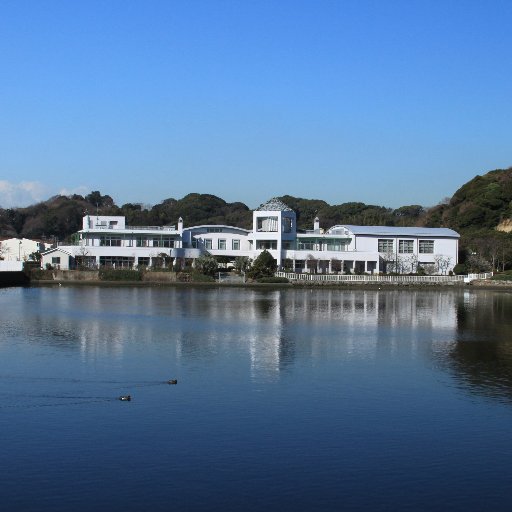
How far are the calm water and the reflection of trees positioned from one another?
0.30 feet

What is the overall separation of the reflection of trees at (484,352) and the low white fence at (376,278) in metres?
16.7

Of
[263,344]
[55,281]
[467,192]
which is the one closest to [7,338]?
[263,344]

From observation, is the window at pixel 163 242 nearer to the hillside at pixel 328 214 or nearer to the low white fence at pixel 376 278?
the low white fence at pixel 376 278

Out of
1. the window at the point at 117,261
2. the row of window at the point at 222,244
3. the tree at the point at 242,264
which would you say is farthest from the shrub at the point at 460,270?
the window at the point at 117,261

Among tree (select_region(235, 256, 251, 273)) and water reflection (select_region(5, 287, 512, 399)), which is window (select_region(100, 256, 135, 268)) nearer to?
tree (select_region(235, 256, 251, 273))

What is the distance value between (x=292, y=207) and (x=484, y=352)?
238 ft

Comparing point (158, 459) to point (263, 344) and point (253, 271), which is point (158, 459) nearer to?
point (263, 344)

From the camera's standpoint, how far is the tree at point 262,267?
51.3 m

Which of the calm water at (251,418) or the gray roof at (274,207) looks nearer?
the calm water at (251,418)

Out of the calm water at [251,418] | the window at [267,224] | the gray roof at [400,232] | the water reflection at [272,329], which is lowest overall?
the calm water at [251,418]

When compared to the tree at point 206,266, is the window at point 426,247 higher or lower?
higher

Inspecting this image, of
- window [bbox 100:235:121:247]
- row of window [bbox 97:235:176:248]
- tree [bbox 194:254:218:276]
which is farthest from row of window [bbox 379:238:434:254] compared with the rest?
window [bbox 100:235:121:247]

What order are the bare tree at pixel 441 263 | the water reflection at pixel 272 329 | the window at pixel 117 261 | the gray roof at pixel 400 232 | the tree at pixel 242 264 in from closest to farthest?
the water reflection at pixel 272 329, the tree at pixel 242 264, the window at pixel 117 261, the bare tree at pixel 441 263, the gray roof at pixel 400 232

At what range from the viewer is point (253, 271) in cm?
5134
